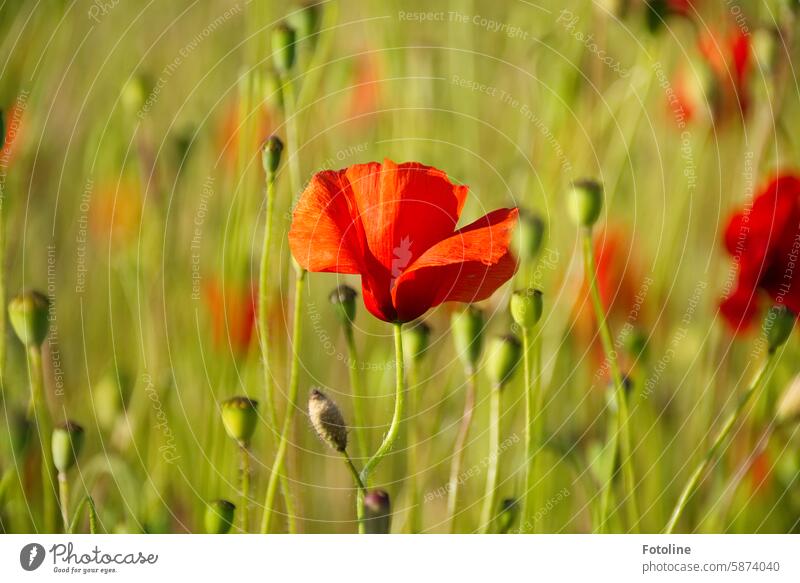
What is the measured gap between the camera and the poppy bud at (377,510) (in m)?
0.58

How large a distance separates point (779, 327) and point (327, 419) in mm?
320

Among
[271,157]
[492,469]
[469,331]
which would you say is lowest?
[492,469]

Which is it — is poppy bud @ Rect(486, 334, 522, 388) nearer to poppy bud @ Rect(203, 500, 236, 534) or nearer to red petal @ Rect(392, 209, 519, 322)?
red petal @ Rect(392, 209, 519, 322)

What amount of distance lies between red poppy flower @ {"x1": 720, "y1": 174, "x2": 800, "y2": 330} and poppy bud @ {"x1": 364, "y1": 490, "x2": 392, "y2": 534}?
31cm

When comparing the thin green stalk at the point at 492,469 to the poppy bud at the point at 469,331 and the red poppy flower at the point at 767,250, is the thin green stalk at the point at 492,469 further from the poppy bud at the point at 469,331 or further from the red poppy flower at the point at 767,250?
the red poppy flower at the point at 767,250

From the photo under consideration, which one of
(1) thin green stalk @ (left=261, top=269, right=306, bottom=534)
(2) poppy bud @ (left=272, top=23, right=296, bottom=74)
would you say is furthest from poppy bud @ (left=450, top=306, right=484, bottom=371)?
(2) poppy bud @ (left=272, top=23, right=296, bottom=74)

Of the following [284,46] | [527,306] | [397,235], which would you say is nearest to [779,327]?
[527,306]

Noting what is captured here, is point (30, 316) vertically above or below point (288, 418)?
above

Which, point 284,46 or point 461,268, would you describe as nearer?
point 461,268

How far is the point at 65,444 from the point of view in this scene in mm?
625

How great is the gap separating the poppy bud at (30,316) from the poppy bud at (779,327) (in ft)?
1.61

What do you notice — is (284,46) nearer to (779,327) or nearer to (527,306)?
(527,306)

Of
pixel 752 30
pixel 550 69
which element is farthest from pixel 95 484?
pixel 752 30
